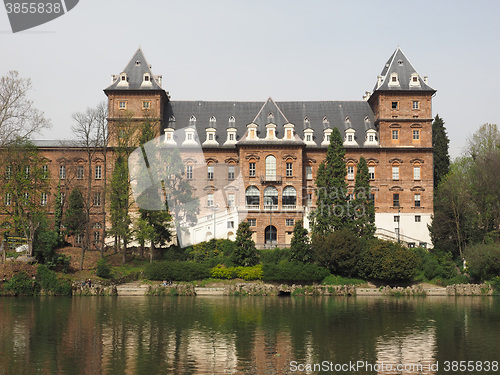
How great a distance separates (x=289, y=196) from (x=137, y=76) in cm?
2388

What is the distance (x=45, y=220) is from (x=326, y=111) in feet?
122

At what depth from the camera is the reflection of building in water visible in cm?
1967

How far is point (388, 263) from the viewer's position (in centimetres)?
4688

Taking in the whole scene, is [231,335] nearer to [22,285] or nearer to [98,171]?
[22,285]

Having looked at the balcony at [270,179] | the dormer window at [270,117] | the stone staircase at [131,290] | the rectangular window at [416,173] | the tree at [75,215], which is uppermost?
the dormer window at [270,117]

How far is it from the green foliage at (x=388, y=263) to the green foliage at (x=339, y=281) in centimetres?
83

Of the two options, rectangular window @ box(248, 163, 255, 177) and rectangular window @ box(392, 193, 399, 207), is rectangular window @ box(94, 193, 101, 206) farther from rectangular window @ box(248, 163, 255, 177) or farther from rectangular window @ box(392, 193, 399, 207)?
rectangular window @ box(392, 193, 399, 207)

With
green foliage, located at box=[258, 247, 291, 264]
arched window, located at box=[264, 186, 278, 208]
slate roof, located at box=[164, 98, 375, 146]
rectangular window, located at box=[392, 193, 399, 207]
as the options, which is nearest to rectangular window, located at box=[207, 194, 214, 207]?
slate roof, located at box=[164, 98, 375, 146]

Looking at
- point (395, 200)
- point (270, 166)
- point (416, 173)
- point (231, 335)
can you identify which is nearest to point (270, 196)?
point (270, 166)

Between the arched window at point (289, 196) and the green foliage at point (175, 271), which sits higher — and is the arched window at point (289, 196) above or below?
above

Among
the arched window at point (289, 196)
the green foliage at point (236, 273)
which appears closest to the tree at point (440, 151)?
the arched window at point (289, 196)

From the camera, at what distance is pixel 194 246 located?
54.8 m

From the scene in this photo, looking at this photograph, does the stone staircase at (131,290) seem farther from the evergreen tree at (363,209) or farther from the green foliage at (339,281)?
the evergreen tree at (363,209)

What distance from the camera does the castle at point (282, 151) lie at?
203 feet
